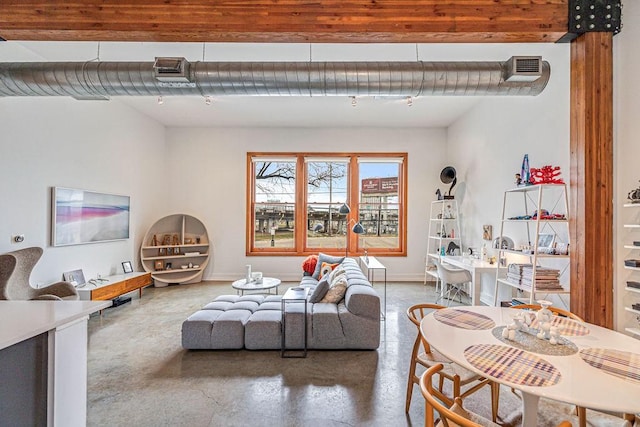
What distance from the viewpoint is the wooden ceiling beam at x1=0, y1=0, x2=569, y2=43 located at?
7.95ft

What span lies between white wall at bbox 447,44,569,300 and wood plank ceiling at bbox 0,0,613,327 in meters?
0.96

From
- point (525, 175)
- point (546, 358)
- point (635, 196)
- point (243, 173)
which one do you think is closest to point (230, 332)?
point (546, 358)

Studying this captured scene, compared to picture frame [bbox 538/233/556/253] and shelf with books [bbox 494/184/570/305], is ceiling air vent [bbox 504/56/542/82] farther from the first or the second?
picture frame [bbox 538/233/556/253]

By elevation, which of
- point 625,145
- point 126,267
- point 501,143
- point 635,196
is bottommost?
point 126,267

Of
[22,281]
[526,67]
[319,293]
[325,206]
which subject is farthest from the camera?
[325,206]

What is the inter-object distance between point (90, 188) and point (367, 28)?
457 cm

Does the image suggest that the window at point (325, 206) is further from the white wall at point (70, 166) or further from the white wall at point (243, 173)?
the white wall at point (70, 166)

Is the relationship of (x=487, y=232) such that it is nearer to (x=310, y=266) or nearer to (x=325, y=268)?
(x=325, y=268)

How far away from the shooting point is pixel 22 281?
10.5 ft

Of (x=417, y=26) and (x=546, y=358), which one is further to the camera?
(x=417, y=26)

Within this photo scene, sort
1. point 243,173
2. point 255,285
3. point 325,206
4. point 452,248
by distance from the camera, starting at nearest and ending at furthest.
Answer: point 255,285, point 452,248, point 243,173, point 325,206

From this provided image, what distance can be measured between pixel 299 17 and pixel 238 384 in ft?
10.3

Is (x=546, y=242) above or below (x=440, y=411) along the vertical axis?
above

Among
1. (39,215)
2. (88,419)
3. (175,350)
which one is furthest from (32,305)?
(39,215)
